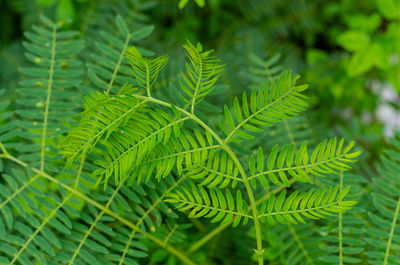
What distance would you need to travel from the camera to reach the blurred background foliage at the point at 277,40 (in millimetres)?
1585

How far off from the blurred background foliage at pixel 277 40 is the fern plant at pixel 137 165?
374 millimetres

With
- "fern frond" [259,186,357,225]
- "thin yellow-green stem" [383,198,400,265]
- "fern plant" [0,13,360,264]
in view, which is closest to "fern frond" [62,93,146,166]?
"fern plant" [0,13,360,264]

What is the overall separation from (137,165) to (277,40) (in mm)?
1655

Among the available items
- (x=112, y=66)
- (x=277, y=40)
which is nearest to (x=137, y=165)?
(x=112, y=66)

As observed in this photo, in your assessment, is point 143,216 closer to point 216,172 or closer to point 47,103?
point 216,172

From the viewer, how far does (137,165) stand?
823 millimetres

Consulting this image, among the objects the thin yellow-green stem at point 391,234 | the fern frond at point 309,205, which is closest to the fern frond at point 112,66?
the fern frond at point 309,205

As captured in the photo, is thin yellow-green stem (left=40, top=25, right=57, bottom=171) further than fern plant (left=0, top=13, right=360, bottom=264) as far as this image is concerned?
Yes

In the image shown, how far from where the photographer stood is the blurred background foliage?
1585 mm

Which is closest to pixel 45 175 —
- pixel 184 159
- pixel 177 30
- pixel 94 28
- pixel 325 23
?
pixel 184 159

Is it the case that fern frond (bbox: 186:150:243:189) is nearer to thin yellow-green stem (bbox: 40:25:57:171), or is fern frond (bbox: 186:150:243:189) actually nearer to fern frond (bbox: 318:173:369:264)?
fern frond (bbox: 318:173:369:264)

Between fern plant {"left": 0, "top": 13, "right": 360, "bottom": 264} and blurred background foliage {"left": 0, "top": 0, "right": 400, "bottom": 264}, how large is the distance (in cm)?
37

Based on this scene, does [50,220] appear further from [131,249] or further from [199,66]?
[199,66]

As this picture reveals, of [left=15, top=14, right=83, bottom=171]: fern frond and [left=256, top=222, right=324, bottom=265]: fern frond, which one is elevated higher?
[left=15, top=14, right=83, bottom=171]: fern frond
